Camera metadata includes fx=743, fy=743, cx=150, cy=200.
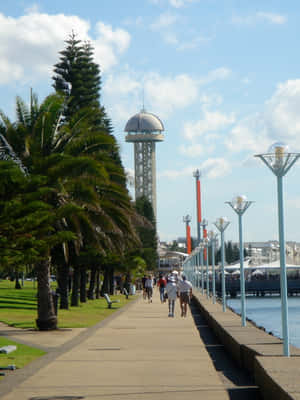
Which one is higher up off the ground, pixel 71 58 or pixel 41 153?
pixel 71 58

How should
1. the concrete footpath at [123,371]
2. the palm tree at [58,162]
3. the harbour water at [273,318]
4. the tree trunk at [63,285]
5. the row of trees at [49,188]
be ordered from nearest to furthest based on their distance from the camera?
the concrete footpath at [123,371] < the row of trees at [49,188] < the palm tree at [58,162] < the tree trunk at [63,285] < the harbour water at [273,318]

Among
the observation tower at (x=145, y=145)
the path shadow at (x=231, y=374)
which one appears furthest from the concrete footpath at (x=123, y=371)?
the observation tower at (x=145, y=145)

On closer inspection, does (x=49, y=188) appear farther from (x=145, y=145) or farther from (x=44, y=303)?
(x=145, y=145)

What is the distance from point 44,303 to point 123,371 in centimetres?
951

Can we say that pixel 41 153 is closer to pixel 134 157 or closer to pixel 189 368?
pixel 189 368

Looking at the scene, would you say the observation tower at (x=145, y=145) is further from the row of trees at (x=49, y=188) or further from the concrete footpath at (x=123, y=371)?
the concrete footpath at (x=123, y=371)

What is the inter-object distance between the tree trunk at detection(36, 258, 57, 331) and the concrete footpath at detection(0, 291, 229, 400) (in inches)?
73.6

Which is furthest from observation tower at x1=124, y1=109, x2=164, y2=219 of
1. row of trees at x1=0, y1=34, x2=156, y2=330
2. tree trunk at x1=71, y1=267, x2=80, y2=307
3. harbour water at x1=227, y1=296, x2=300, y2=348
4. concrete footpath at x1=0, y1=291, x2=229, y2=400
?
concrete footpath at x1=0, y1=291, x2=229, y2=400

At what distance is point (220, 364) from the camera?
39.6 feet

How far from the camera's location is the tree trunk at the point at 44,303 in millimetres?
19547

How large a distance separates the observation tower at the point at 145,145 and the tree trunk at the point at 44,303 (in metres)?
133

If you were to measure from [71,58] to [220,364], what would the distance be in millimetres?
30435

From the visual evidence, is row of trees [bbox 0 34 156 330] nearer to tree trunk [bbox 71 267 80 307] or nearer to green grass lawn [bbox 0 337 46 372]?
green grass lawn [bbox 0 337 46 372]

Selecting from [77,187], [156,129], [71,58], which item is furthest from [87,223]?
[156,129]
